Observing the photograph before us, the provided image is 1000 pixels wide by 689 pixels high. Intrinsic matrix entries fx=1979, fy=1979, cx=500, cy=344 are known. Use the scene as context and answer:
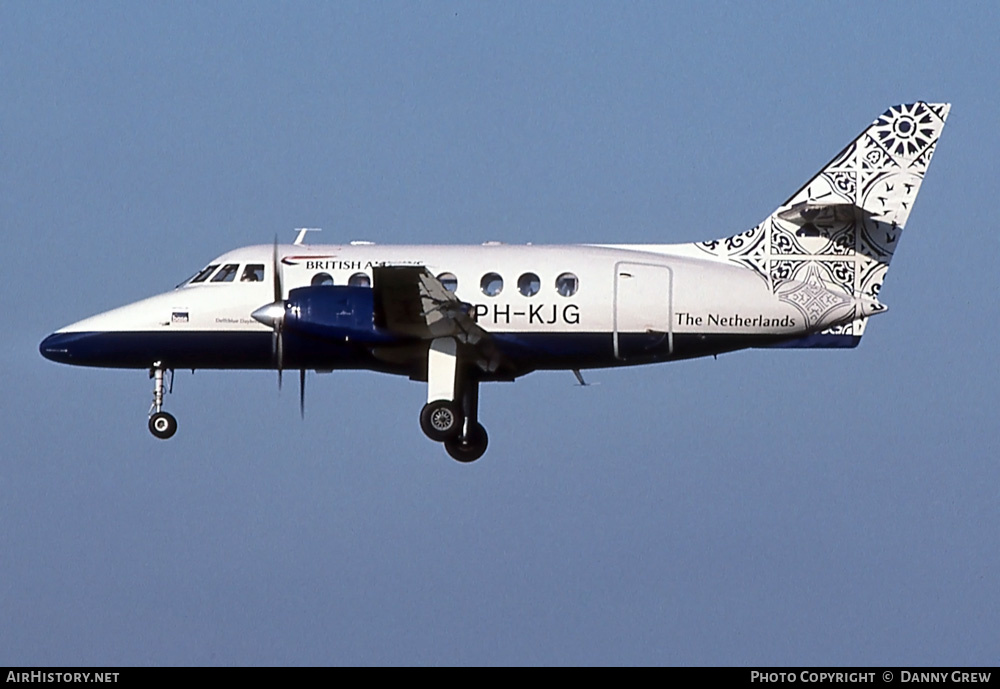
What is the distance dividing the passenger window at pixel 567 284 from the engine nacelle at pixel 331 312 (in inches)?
128

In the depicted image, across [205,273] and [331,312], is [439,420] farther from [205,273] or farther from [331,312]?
[205,273]

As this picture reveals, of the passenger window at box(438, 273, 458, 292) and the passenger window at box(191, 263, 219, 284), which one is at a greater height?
the passenger window at box(191, 263, 219, 284)

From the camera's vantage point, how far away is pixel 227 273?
34844mm

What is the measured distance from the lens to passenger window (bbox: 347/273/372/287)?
112ft

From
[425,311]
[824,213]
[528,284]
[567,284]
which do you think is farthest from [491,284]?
[824,213]

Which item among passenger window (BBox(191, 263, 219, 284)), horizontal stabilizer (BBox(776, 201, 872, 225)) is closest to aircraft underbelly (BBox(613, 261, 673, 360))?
horizontal stabilizer (BBox(776, 201, 872, 225))

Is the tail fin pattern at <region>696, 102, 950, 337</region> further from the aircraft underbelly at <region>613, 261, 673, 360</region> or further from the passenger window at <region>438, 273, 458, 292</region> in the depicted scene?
the passenger window at <region>438, 273, 458, 292</region>

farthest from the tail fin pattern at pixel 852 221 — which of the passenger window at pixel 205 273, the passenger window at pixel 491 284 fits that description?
the passenger window at pixel 205 273

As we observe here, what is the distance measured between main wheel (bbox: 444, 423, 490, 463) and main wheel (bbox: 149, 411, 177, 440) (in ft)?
16.5

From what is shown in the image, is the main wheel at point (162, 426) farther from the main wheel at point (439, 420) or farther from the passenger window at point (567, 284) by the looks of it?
the passenger window at point (567, 284)

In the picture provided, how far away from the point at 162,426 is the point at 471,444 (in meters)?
5.61

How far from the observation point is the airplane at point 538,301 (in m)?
33.2

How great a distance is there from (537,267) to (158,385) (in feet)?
24.0
